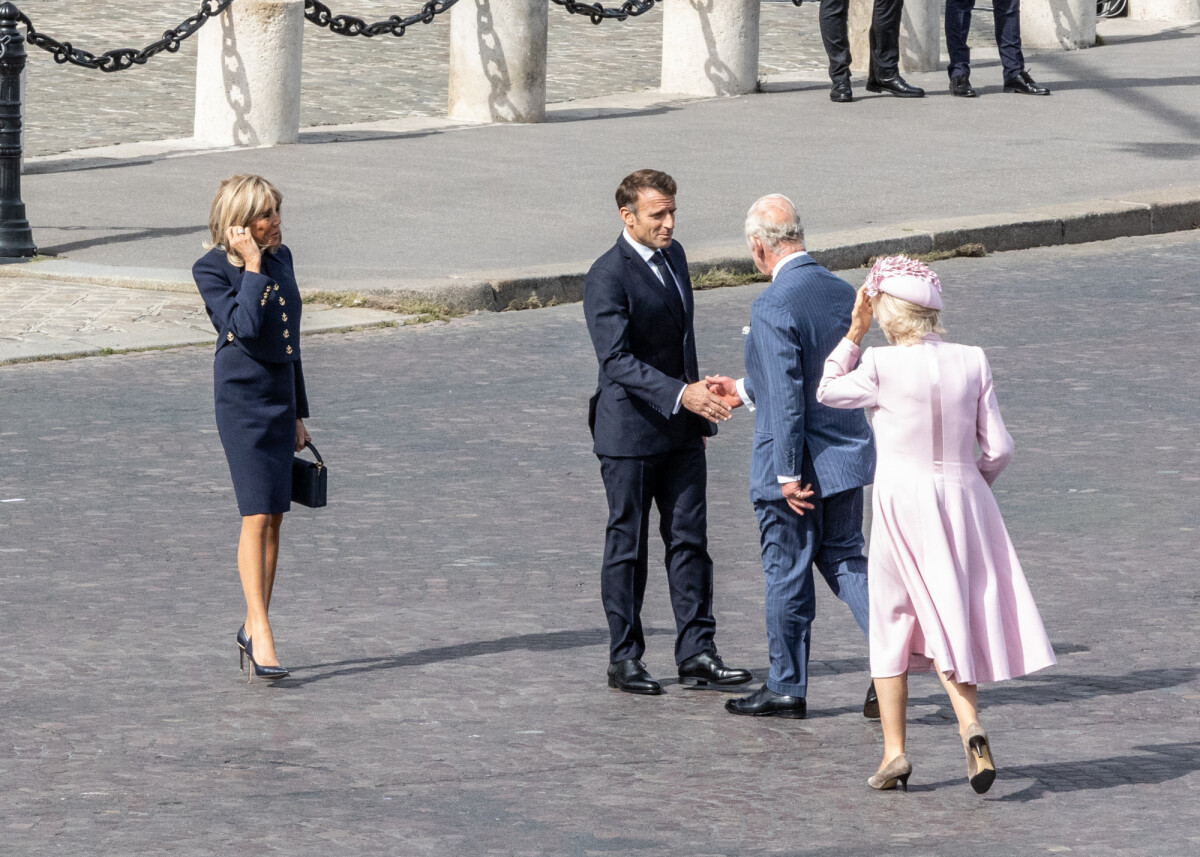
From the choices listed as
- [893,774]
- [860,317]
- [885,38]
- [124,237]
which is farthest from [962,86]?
[893,774]

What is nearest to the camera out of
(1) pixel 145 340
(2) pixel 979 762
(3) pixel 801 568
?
(2) pixel 979 762

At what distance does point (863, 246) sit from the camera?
12.7 m

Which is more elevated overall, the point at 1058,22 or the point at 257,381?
the point at 1058,22

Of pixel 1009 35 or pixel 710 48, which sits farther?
pixel 710 48

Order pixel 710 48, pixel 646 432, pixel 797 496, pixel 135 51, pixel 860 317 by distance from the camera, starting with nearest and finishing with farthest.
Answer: pixel 860 317
pixel 797 496
pixel 646 432
pixel 135 51
pixel 710 48

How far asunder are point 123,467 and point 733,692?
328cm

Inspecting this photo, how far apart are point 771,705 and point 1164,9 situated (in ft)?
65.3

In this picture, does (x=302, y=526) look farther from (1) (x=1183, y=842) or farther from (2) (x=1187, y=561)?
(1) (x=1183, y=842)

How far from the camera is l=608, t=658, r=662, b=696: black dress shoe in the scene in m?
6.00

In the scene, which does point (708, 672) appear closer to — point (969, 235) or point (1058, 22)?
point (969, 235)

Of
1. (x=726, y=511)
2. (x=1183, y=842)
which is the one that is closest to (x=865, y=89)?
(x=726, y=511)

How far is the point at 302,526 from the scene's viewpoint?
25.4 feet

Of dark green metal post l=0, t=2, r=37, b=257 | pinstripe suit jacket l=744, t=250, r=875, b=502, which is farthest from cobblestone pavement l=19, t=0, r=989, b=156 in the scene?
pinstripe suit jacket l=744, t=250, r=875, b=502

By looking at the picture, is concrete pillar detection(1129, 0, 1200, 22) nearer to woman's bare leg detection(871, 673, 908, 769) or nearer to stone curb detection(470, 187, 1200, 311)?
stone curb detection(470, 187, 1200, 311)
